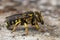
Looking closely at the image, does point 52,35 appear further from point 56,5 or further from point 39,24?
point 56,5

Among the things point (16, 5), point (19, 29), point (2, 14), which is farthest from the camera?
point (16, 5)

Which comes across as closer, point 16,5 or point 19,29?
point 19,29

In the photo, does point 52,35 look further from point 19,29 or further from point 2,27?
point 2,27

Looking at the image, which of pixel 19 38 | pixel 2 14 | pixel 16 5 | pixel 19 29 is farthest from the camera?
pixel 16 5

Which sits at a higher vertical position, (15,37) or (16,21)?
(16,21)

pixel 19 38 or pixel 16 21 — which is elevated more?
pixel 16 21

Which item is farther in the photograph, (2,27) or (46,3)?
(46,3)

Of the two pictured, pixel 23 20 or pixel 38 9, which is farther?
pixel 38 9

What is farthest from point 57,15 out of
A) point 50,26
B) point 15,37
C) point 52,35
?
point 15,37

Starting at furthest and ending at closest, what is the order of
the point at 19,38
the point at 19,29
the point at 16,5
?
the point at 16,5
the point at 19,29
the point at 19,38
